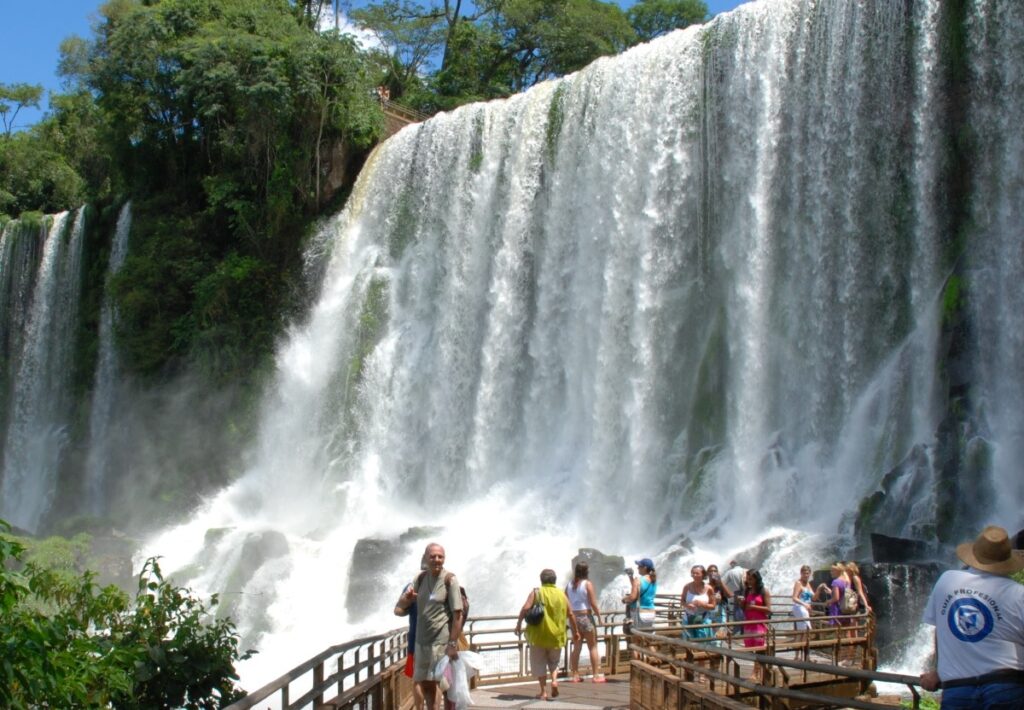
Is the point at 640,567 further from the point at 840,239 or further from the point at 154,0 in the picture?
the point at 154,0

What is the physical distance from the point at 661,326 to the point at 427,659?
651 inches

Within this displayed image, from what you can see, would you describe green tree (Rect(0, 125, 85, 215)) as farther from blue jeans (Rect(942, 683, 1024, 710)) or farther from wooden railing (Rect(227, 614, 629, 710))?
blue jeans (Rect(942, 683, 1024, 710))

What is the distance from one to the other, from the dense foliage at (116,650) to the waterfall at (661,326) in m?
11.5

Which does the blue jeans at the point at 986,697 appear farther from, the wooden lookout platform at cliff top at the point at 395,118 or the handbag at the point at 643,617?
the wooden lookout platform at cliff top at the point at 395,118

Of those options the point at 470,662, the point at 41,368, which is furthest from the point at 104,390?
the point at 470,662

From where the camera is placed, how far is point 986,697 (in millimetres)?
4711

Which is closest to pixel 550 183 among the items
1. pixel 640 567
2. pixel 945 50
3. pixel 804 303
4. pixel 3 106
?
pixel 804 303

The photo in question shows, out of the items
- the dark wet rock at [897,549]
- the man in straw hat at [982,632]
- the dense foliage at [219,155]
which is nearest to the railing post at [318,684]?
the man in straw hat at [982,632]

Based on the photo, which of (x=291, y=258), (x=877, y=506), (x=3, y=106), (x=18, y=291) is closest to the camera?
(x=877, y=506)

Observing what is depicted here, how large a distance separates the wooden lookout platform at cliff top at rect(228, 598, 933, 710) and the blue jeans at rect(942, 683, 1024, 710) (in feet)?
0.59

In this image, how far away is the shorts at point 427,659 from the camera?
293 inches

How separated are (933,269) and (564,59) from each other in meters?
27.1

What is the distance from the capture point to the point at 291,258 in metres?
32.7

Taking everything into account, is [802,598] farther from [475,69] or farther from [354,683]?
[475,69]
